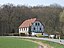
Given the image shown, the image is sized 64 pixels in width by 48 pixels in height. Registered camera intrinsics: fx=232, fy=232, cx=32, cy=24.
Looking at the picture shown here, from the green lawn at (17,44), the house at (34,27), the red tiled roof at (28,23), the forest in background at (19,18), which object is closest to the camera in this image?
the green lawn at (17,44)

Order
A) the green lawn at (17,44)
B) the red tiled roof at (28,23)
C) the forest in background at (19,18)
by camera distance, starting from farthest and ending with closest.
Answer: the red tiled roof at (28,23) → the forest in background at (19,18) → the green lawn at (17,44)

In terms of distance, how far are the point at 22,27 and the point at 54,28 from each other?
1473 cm

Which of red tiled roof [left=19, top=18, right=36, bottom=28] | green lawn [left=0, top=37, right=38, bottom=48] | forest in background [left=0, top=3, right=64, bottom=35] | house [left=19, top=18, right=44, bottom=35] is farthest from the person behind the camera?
red tiled roof [left=19, top=18, right=36, bottom=28]

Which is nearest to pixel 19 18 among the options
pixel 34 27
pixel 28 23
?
pixel 28 23

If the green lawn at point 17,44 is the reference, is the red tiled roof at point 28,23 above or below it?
above

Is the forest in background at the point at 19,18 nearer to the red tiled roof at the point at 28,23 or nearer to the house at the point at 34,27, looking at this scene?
the house at the point at 34,27

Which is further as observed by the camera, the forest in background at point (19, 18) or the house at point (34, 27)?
the forest in background at point (19, 18)

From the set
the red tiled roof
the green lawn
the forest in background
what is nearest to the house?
the red tiled roof

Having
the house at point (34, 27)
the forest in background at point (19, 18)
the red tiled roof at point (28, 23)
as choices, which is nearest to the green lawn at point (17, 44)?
the forest in background at point (19, 18)

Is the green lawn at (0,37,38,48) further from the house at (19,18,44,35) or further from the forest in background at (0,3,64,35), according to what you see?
the house at (19,18,44,35)

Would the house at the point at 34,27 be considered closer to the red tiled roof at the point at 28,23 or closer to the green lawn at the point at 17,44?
the red tiled roof at the point at 28,23

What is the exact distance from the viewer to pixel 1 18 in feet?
309

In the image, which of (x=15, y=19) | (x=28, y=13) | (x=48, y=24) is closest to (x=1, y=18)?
(x=15, y=19)

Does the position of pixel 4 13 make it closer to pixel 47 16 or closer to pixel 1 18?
pixel 1 18
